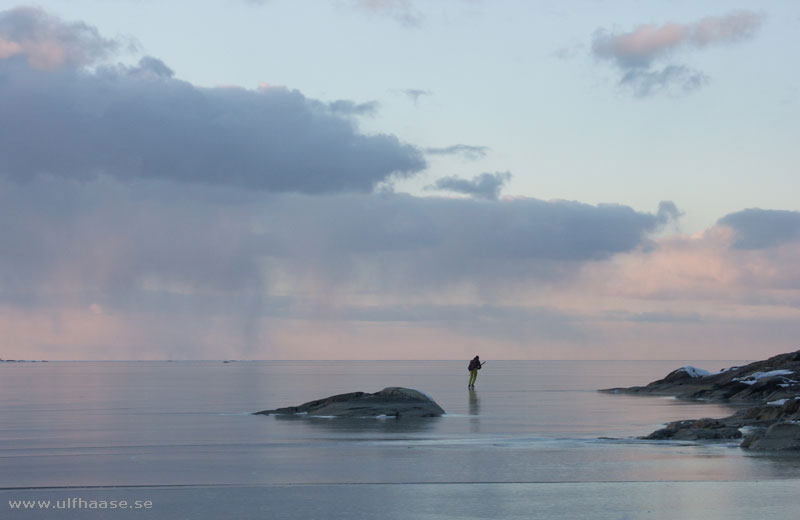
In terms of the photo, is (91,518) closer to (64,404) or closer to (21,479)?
(21,479)

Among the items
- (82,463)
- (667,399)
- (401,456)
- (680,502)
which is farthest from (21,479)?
(667,399)

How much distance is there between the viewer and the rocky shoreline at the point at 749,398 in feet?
76.7

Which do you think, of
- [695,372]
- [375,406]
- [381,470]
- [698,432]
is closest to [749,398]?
[695,372]

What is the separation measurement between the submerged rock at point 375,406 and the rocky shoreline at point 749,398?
9942 mm

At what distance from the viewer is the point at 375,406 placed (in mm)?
36000

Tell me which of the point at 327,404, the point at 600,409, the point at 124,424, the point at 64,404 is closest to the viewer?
the point at 124,424

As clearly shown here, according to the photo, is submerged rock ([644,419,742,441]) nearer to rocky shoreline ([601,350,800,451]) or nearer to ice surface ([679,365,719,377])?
rocky shoreline ([601,350,800,451])

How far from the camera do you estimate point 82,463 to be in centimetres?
2162

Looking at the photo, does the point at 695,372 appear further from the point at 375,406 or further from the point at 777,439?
the point at 777,439

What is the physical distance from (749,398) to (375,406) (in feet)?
69.2

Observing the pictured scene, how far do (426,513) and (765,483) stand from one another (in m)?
6.57

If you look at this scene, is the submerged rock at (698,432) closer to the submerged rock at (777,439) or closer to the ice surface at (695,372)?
the submerged rock at (777,439)

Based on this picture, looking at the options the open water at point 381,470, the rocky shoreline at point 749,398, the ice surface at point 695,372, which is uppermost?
the ice surface at point 695,372

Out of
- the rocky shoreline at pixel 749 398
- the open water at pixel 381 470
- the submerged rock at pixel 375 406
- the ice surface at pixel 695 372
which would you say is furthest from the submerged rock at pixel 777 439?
the ice surface at pixel 695 372
